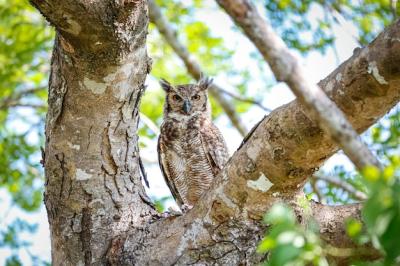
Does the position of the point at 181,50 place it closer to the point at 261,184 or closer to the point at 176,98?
the point at 176,98

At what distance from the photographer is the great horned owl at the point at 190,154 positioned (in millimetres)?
4977

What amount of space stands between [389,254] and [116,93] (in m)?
2.07

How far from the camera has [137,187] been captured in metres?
3.52

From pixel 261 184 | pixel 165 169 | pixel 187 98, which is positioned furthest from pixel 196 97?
pixel 261 184

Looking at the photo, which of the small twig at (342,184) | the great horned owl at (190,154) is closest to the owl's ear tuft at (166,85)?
the great horned owl at (190,154)

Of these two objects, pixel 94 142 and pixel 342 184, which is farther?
pixel 342 184

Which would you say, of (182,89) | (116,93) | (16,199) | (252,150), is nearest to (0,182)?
(16,199)

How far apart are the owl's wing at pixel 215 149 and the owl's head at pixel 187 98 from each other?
592 millimetres

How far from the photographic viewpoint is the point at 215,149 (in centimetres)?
494

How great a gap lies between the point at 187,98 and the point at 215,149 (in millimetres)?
942

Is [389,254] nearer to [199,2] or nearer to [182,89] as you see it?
[182,89]

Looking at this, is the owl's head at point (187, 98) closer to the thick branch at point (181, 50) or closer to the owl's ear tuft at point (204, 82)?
the owl's ear tuft at point (204, 82)

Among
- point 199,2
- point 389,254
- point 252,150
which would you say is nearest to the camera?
point 389,254

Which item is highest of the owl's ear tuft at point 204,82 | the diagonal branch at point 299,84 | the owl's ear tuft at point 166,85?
the owl's ear tuft at point 166,85
